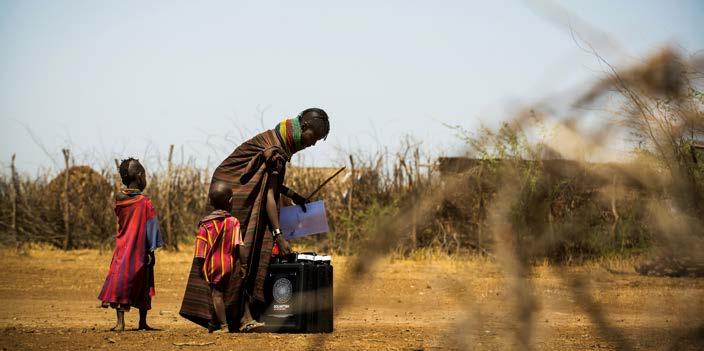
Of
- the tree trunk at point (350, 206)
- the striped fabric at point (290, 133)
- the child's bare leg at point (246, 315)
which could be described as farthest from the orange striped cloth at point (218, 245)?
the tree trunk at point (350, 206)

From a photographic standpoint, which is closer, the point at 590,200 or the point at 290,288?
the point at 590,200

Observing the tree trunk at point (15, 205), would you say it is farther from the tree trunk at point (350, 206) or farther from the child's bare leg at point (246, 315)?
the child's bare leg at point (246, 315)

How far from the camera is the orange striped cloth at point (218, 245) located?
18.3 ft

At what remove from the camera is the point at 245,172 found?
5.57 metres

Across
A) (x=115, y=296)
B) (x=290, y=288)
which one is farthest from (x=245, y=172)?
(x=115, y=296)

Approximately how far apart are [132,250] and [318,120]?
1.58 metres

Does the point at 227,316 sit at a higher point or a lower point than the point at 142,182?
lower

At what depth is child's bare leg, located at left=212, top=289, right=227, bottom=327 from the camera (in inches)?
219

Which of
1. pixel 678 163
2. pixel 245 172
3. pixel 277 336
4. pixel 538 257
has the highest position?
pixel 245 172

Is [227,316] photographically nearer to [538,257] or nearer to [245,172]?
[245,172]

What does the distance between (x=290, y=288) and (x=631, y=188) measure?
455cm

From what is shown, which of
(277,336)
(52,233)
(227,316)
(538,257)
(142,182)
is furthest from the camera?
(52,233)

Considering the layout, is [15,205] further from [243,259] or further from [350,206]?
[243,259]

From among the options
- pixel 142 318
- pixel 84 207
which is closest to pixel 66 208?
pixel 84 207
